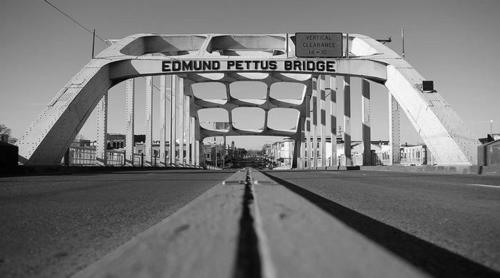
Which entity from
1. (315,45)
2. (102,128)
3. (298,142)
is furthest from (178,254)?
(298,142)

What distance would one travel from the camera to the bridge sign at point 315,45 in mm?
23094

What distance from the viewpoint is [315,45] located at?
2316 cm

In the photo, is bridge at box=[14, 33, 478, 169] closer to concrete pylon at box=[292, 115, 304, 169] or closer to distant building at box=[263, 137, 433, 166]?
distant building at box=[263, 137, 433, 166]

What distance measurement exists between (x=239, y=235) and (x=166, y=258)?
238mm

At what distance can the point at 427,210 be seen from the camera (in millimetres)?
3576

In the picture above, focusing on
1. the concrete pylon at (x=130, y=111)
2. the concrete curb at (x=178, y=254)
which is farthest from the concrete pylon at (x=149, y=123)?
the concrete curb at (x=178, y=254)

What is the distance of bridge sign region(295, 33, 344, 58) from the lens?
75.8 feet

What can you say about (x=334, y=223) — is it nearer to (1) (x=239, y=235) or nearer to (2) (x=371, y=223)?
(1) (x=239, y=235)

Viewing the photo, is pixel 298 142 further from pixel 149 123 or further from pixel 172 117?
pixel 149 123

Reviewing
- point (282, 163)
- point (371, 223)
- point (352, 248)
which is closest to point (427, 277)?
point (352, 248)

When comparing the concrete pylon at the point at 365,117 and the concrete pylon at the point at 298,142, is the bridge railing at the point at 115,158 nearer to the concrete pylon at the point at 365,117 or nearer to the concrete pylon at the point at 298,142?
the concrete pylon at the point at 365,117

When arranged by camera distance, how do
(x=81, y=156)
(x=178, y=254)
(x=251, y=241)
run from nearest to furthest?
(x=178, y=254)
(x=251, y=241)
(x=81, y=156)

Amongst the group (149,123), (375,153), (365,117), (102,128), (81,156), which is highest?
(365,117)

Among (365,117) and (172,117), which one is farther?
(172,117)
